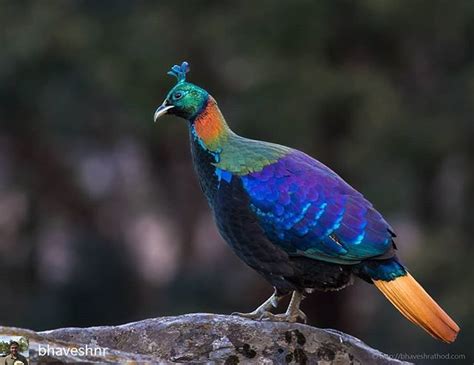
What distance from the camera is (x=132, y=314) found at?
14.7 metres

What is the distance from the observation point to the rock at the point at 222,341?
18.6 feet

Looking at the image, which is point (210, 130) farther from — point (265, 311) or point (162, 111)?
point (265, 311)

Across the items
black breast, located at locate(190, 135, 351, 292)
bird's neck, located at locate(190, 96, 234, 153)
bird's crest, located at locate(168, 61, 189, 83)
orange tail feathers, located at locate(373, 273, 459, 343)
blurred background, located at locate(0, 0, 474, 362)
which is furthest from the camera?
blurred background, located at locate(0, 0, 474, 362)

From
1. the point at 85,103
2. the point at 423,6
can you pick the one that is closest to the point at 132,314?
the point at 85,103

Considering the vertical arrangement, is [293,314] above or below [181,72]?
below

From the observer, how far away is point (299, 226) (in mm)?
5707

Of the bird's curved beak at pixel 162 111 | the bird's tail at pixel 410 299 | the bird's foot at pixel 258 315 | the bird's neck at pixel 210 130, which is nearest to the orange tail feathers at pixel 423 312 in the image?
the bird's tail at pixel 410 299

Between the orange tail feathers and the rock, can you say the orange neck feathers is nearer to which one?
the rock

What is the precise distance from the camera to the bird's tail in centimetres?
560

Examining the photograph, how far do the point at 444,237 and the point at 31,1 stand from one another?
19.9ft

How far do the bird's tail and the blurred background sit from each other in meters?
6.74

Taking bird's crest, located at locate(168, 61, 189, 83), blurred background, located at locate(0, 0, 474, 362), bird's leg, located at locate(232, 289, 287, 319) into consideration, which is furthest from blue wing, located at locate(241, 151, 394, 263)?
blurred background, located at locate(0, 0, 474, 362)

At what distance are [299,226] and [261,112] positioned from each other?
26.9 ft

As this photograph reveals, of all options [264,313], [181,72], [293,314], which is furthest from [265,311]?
[181,72]
